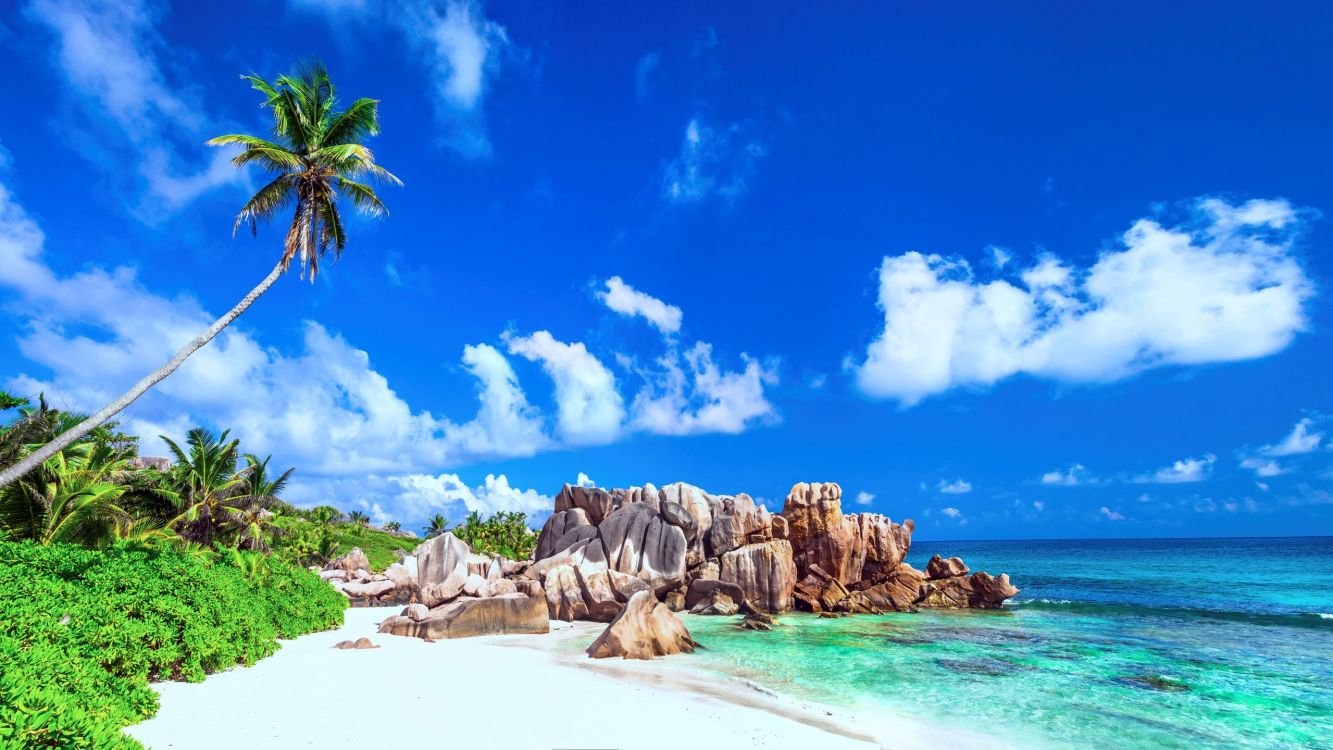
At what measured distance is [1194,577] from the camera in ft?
224

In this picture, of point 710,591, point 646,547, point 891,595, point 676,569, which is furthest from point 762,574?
point 891,595

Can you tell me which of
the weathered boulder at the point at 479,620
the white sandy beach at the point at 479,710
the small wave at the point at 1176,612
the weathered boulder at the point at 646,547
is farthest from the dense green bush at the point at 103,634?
the small wave at the point at 1176,612

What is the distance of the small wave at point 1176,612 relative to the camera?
120 ft

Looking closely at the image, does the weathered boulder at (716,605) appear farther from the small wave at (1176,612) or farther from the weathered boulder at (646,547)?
the small wave at (1176,612)

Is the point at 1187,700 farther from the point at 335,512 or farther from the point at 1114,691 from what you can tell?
the point at 335,512

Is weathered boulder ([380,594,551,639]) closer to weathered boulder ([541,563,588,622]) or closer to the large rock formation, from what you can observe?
weathered boulder ([541,563,588,622])

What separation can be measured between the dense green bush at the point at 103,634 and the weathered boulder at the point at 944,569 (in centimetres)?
4346

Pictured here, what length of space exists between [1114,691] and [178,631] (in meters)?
25.2

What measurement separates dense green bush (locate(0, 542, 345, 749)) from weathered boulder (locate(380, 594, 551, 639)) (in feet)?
26.0

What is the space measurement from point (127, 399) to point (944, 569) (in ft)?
159

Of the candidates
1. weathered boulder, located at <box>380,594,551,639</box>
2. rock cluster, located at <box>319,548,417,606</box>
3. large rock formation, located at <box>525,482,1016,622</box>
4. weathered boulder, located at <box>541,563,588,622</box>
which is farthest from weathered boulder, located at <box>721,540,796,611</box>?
rock cluster, located at <box>319,548,417,606</box>

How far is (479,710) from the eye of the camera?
38.5 feet

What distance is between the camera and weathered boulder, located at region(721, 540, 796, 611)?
38750 mm

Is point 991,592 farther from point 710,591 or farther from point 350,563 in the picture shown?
point 350,563
